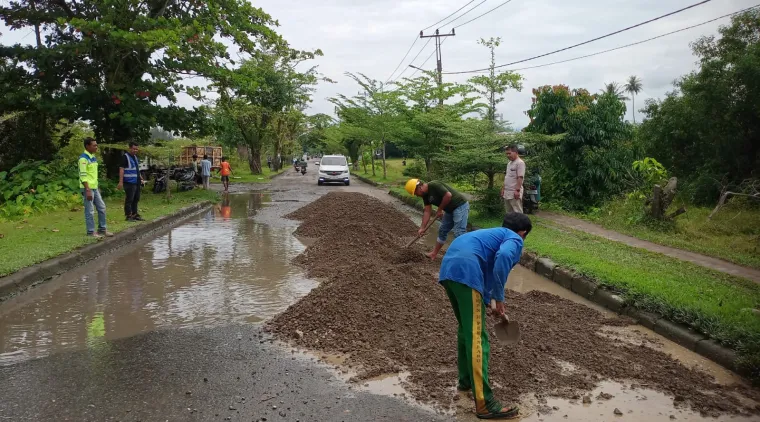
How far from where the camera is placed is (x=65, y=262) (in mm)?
8008

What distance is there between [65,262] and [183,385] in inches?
203

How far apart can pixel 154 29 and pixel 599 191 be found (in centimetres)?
1337

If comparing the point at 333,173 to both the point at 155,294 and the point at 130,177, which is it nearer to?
the point at 130,177

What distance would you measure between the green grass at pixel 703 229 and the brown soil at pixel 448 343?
14.9 ft

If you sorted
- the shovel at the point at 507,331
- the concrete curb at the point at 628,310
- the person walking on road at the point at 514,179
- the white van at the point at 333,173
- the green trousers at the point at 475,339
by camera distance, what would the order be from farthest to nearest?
the white van at the point at 333,173
the person walking on road at the point at 514,179
the concrete curb at the point at 628,310
the shovel at the point at 507,331
the green trousers at the point at 475,339

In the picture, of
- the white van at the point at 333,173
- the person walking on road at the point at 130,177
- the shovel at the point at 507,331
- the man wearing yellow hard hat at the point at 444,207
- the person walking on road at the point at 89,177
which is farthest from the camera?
the white van at the point at 333,173

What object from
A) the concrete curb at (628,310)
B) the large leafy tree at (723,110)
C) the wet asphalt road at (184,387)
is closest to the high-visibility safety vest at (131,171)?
the wet asphalt road at (184,387)

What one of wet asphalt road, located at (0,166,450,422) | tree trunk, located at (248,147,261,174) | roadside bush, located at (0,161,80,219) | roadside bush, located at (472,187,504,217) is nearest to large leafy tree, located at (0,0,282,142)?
roadside bush, located at (0,161,80,219)

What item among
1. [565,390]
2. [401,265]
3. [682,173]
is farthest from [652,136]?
[565,390]

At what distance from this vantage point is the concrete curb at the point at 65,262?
261 inches

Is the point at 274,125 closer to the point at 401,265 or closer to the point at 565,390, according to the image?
the point at 401,265

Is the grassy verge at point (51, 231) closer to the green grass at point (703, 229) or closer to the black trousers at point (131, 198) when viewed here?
the black trousers at point (131, 198)

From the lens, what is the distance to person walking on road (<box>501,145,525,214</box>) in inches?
382

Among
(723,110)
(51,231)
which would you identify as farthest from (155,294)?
(723,110)
